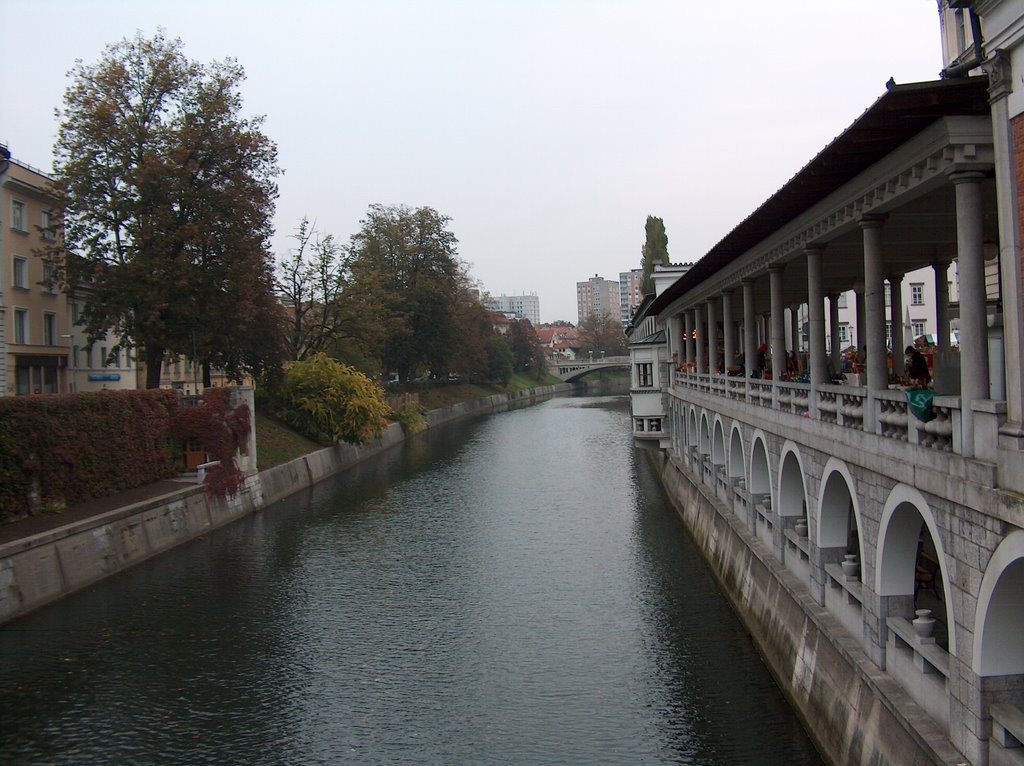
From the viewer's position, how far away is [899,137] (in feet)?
34.1

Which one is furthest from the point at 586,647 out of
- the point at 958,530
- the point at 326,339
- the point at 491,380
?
the point at 491,380

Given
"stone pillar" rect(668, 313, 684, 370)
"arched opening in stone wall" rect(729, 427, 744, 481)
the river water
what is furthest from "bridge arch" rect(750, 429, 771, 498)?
"stone pillar" rect(668, 313, 684, 370)

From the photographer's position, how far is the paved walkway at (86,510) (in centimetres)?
2378

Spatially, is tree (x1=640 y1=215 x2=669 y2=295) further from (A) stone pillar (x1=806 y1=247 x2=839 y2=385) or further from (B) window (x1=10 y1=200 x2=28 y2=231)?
(A) stone pillar (x1=806 y1=247 x2=839 y2=385)

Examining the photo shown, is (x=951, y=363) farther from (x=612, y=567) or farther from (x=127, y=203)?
(x=127, y=203)

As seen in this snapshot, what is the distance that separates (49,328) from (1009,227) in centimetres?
4607

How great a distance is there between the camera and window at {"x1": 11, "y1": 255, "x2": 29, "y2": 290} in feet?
136

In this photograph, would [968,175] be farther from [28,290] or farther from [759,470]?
[28,290]

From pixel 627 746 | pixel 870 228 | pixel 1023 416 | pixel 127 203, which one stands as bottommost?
pixel 627 746

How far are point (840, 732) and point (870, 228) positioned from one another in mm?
7082

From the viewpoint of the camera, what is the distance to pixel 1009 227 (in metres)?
8.55

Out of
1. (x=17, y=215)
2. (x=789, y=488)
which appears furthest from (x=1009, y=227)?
(x=17, y=215)

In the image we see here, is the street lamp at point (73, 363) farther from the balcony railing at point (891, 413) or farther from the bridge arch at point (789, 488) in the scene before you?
the bridge arch at point (789, 488)

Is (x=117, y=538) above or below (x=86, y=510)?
below
